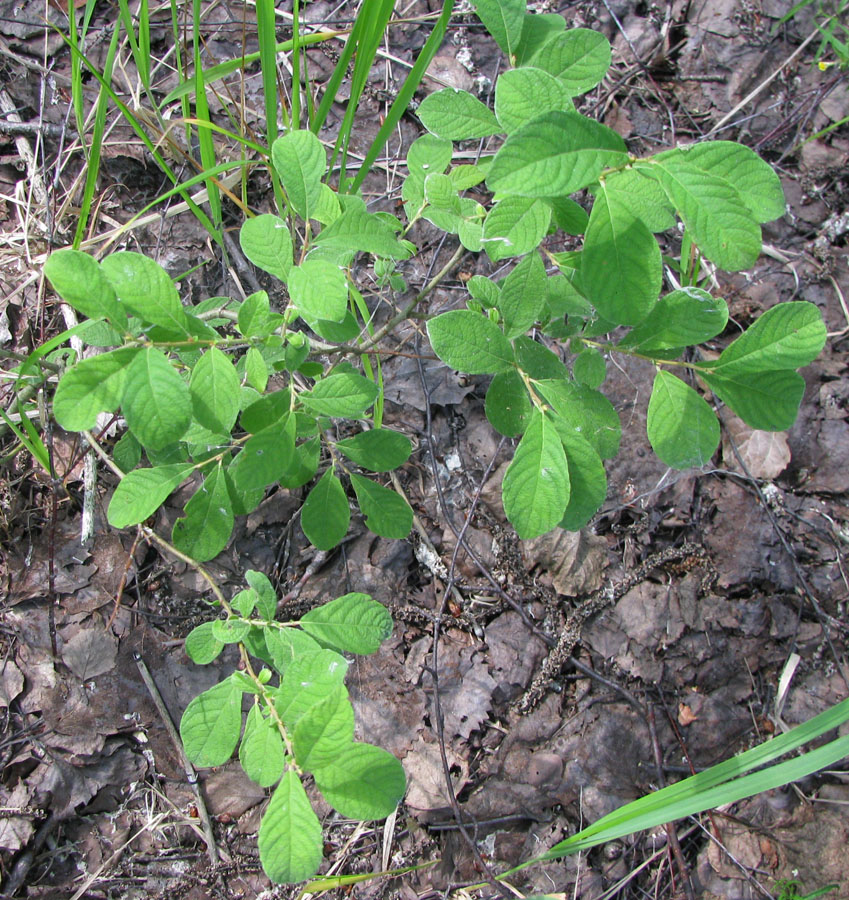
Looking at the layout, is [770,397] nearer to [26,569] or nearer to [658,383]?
[658,383]

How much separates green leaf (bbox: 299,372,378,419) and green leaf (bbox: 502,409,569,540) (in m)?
0.32

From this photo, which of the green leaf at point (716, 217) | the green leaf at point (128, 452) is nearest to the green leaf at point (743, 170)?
the green leaf at point (716, 217)

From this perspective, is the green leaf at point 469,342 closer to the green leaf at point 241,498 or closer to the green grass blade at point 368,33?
the green leaf at point 241,498

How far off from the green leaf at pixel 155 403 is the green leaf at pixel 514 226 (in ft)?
1.79

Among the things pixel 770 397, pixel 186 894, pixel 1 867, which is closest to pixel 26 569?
pixel 1 867

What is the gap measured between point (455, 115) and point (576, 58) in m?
0.24

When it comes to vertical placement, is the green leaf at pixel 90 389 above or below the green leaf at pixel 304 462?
above

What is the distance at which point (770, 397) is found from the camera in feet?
3.67

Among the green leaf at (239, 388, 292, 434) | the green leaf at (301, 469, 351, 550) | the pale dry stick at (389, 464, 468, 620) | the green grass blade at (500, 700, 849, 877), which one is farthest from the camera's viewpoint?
the pale dry stick at (389, 464, 468, 620)

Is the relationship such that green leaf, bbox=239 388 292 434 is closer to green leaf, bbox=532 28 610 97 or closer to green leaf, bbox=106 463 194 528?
green leaf, bbox=106 463 194 528

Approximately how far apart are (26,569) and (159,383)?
4.05ft

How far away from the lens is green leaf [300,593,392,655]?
4.35 ft

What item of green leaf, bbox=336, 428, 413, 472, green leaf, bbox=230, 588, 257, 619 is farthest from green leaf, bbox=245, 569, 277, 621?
green leaf, bbox=336, 428, 413, 472

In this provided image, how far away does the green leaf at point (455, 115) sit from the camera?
118 centimetres
